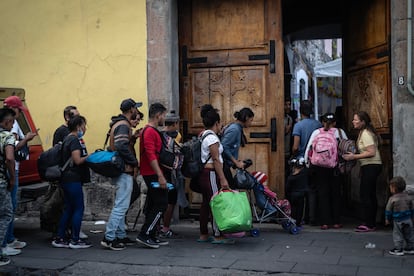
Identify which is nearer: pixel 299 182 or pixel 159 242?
pixel 159 242

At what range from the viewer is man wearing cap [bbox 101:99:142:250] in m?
6.66

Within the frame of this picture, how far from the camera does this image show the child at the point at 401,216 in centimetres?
623

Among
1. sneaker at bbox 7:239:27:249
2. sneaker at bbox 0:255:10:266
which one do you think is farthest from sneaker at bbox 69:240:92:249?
sneaker at bbox 0:255:10:266

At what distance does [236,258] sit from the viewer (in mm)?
6289

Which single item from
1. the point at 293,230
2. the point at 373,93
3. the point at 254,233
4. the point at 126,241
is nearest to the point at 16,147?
the point at 126,241

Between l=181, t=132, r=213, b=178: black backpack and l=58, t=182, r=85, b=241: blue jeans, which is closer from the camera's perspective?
l=58, t=182, r=85, b=241: blue jeans

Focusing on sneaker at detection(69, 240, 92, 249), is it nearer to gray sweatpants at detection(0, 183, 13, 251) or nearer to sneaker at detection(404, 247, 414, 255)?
gray sweatpants at detection(0, 183, 13, 251)

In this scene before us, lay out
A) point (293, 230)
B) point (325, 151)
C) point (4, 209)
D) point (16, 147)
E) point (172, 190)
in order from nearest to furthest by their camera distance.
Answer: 1. point (4, 209)
2. point (16, 147)
3. point (172, 190)
4. point (293, 230)
5. point (325, 151)

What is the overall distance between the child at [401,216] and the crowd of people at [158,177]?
0.01 metres

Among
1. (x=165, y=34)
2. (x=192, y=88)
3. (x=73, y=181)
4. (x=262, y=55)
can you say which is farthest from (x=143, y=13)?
(x=73, y=181)

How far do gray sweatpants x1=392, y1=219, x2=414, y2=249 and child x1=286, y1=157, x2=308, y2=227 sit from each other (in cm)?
183

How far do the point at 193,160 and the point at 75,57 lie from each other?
125 inches

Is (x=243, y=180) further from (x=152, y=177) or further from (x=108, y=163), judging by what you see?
(x=108, y=163)

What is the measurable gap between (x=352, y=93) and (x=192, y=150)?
3.27 metres
